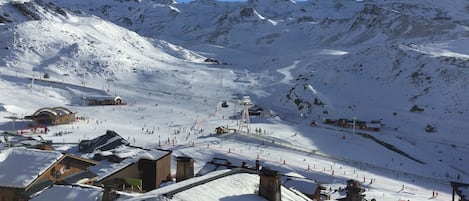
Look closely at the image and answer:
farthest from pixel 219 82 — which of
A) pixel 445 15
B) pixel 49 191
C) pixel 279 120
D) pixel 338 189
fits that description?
pixel 445 15

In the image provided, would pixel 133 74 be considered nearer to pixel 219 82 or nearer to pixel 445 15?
pixel 219 82

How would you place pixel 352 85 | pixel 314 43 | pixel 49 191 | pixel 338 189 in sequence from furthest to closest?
pixel 314 43, pixel 352 85, pixel 338 189, pixel 49 191

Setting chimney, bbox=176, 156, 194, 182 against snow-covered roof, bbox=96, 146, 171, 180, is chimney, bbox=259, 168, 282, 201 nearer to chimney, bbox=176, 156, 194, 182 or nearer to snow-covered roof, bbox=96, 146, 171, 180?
chimney, bbox=176, 156, 194, 182

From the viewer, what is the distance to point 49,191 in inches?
661

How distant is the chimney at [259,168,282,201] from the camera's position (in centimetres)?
1319

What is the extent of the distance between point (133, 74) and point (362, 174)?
61889 mm

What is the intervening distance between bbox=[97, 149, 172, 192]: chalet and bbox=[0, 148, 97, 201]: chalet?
291 centimetres

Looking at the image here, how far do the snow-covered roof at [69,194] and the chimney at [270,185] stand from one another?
600 cm

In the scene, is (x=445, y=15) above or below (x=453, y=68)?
above

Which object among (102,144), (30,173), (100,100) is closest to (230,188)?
(30,173)

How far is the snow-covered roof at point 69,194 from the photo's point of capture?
53.6 feet

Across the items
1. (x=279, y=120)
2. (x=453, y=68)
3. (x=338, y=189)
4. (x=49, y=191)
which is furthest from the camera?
(x=453, y=68)

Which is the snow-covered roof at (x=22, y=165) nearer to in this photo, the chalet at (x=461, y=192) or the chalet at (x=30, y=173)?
the chalet at (x=30, y=173)

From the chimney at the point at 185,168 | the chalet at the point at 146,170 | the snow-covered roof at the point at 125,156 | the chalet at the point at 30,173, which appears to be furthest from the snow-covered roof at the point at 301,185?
the chalet at the point at 30,173
